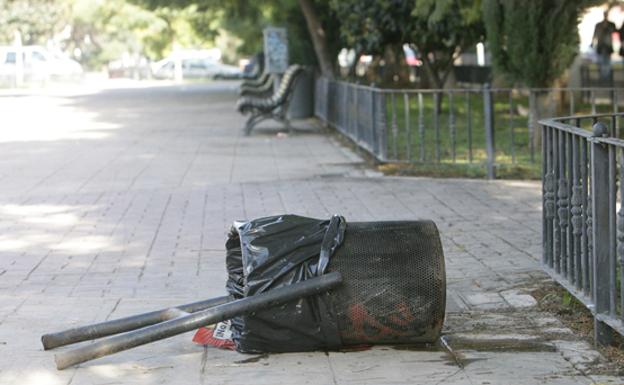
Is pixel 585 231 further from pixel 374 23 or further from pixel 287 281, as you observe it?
pixel 374 23

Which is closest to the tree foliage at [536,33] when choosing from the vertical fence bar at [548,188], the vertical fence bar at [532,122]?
the vertical fence bar at [532,122]

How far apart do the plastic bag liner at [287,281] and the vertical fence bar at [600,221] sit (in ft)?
4.08

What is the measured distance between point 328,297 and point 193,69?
61.5 meters

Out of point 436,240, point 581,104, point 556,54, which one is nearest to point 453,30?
point 581,104

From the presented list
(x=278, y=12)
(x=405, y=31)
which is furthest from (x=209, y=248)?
(x=278, y=12)

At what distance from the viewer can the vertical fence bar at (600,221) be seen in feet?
18.5

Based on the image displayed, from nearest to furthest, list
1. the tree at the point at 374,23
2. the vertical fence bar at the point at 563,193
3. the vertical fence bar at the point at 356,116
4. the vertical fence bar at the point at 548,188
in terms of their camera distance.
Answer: the vertical fence bar at the point at 563,193 → the vertical fence bar at the point at 548,188 → the vertical fence bar at the point at 356,116 → the tree at the point at 374,23

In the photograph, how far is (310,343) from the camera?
579cm

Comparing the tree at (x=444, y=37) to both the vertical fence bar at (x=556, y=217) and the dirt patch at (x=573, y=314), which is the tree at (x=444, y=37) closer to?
the dirt patch at (x=573, y=314)

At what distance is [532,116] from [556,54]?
1449 millimetres

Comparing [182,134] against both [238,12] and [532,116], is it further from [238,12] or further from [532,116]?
[238,12]

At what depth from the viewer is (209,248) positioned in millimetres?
9180

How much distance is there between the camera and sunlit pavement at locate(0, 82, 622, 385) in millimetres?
5621

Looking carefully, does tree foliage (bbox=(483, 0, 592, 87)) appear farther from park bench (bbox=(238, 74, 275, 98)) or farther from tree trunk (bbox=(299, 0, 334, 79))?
tree trunk (bbox=(299, 0, 334, 79))
